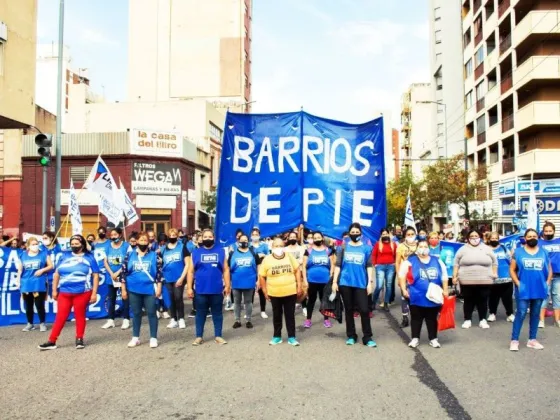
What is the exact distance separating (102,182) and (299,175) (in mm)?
7153

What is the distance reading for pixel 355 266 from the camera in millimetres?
8102

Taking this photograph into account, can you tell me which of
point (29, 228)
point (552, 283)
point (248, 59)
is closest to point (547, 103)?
point (552, 283)

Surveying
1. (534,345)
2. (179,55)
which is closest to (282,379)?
(534,345)

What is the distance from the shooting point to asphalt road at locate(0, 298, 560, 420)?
16.8ft

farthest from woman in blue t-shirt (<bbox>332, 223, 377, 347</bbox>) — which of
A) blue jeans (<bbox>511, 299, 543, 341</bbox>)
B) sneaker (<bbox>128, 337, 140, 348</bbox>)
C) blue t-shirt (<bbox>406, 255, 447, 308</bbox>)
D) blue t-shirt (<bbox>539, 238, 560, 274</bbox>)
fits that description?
blue t-shirt (<bbox>539, 238, 560, 274</bbox>)

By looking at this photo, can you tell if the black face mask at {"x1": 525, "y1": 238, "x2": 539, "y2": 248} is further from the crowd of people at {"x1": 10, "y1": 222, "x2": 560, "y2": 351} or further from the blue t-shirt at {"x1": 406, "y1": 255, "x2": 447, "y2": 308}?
the blue t-shirt at {"x1": 406, "y1": 255, "x2": 447, "y2": 308}

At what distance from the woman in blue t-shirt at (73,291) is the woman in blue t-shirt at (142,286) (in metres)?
0.58

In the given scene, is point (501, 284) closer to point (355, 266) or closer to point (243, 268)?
point (355, 266)

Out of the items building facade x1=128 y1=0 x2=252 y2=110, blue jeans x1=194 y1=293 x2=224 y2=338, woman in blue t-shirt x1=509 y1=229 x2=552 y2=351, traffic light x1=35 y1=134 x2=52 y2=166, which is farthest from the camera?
building facade x1=128 y1=0 x2=252 y2=110

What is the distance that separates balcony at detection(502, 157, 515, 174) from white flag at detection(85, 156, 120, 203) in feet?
91.5

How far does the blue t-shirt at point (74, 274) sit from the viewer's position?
26.5 ft

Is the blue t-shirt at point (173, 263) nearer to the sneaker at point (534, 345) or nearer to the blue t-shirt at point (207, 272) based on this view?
the blue t-shirt at point (207, 272)

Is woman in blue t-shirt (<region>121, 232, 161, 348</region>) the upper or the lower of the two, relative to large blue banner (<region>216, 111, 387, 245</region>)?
lower

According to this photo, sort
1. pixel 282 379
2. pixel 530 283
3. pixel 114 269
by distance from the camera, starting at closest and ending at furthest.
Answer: pixel 282 379 → pixel 530 283 → pixel 114 269
